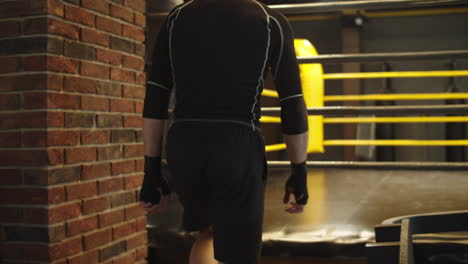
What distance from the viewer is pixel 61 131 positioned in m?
1.93

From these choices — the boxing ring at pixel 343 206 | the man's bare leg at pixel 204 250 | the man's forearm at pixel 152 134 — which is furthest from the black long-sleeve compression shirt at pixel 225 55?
the boxing ring at pixel 343 206

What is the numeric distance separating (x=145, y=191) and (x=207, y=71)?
41 centimetres

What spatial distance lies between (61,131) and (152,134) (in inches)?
18.5

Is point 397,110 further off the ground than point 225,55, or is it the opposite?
point 225,55

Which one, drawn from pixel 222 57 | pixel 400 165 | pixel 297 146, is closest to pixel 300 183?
pixel 297 146

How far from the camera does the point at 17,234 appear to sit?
6.28ft

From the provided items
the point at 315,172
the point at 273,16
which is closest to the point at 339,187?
the point at 315,172

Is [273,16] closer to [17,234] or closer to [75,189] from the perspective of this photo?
[75,189]

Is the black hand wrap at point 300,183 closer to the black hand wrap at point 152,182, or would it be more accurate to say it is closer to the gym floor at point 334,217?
the black hand wrap at point 152,182

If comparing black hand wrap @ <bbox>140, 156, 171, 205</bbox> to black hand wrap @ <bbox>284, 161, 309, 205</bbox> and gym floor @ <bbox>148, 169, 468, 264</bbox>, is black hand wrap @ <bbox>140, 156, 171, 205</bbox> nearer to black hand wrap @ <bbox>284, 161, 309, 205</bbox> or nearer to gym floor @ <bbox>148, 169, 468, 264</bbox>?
black hand wrap @ <bbox>284, 161, 309, 205</bbox>

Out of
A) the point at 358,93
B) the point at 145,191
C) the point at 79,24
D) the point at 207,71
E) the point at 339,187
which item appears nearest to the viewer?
the point at 207,71

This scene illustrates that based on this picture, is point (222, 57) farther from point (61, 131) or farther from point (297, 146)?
point (61, 131)

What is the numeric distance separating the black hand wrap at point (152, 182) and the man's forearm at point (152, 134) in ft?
0.07

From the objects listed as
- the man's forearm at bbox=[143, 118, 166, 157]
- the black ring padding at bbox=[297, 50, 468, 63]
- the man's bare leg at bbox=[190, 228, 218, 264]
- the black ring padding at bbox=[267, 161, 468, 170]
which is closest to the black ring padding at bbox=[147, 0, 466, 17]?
the black ring padding at bbox=[297, 50, 468, 63]
